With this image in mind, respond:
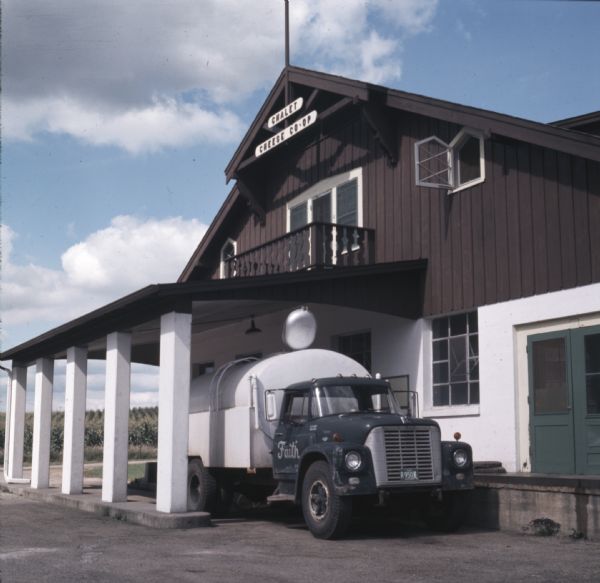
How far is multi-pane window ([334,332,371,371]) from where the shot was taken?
1825cm

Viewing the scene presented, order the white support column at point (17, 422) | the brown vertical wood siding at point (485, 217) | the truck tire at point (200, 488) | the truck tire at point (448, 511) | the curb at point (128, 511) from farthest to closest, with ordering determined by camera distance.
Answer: the white support column at point (17, 422)
the truck tire at point (200, 488)
the brown vertical wood siding at point (485, 217)
the curb at point (128, 511)
the truck tire at point (448, 511)

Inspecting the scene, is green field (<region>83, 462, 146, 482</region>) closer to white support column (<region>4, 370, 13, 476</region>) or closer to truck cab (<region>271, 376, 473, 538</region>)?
white support column (<region>4, 370, 13, 476</region>)

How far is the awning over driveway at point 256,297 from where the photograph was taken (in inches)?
545

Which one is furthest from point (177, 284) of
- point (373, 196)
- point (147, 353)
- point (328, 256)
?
point (147, 353)

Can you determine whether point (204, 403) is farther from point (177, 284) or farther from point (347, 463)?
point (347, 463)

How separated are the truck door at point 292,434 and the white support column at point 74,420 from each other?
23.0 feet

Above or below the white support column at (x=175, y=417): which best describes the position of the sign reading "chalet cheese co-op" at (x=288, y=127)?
above

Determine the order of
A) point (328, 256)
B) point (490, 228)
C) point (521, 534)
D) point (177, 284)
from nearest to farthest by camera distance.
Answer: point (521, 534), point (177, 284), point (490, 228), point (328, 256)

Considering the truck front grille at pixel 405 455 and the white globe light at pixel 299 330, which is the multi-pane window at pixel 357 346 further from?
the truck front grille at pixel 405 455

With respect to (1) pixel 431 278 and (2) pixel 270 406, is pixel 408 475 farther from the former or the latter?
(1) pixel 431 278

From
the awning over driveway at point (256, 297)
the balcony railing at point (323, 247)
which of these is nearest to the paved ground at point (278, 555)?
the awning over driveway at point (256, 297)

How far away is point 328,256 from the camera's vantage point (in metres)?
17.8

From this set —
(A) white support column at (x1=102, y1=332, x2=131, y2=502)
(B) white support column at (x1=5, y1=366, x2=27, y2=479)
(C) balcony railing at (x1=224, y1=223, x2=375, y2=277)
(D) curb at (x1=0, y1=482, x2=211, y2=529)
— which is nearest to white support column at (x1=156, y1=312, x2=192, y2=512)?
(D) curb at (x1=0, y1=482, x2=211, y2=529)

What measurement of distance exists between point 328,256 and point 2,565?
992 cm
